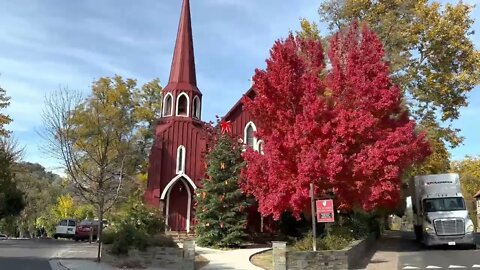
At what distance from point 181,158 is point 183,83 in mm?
5249

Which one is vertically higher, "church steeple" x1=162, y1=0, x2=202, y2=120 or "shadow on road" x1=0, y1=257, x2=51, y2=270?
"church steeple" x1=162, y1=0, x2=202, y2=120

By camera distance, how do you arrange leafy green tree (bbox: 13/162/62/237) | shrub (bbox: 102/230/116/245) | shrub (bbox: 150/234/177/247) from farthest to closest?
leafy green tree (bbox: 13/162/62/237) < shrub (bbox: 102/230/116/245) < shrub (bbox: 150/234/177/247)

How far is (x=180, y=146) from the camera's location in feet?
97.8

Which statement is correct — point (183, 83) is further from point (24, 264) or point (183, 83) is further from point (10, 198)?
point (24, 264)

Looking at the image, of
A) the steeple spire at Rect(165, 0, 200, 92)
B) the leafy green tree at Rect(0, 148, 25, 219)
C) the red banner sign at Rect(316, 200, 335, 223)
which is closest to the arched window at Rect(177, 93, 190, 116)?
the steeple spire at Rect(165, 0, 200, 92)

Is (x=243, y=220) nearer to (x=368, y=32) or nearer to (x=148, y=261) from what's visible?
(x=148, y=261)

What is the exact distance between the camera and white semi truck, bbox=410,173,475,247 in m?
22.3

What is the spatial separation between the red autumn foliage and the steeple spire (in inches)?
462

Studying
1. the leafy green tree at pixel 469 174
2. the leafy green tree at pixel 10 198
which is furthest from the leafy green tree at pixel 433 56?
the leafy green tree at pixel 469 174

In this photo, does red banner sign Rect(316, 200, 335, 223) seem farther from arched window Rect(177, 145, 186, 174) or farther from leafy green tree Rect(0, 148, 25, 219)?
leafy green tree Rect(0, 148, 25, 219)

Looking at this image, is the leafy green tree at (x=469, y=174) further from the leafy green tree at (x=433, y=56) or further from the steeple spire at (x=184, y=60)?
the steeple spire at (x=184, y=60)

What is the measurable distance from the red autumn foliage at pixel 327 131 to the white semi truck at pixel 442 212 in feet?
12.0

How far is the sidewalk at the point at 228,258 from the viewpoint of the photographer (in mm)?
16234

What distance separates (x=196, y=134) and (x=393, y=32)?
13515 mm
